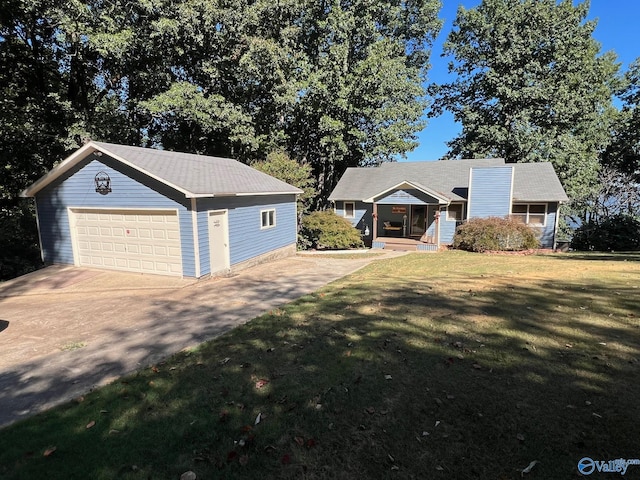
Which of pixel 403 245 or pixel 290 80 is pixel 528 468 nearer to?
pixel 403 245

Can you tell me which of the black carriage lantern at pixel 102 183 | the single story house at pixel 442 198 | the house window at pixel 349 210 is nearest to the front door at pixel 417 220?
the single story house at pixel 442 198

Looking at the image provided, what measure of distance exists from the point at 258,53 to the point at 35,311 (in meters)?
17.2

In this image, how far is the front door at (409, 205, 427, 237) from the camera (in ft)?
76.0

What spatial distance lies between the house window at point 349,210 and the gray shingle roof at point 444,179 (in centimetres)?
65

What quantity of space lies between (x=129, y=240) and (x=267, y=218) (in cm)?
546

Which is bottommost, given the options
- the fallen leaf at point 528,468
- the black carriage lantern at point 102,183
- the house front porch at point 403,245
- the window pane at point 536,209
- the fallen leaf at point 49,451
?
the house front porch at point 403,245

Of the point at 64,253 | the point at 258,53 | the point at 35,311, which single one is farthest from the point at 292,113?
the point at 35,311

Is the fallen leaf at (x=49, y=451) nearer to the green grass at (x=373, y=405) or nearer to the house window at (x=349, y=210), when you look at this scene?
the green grass at (x=373, y=405)

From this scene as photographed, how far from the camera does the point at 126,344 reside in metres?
6.84

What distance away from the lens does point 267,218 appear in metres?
16.1

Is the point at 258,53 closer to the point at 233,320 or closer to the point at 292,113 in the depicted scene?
the point at 292,113

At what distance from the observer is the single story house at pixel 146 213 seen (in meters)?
11.9

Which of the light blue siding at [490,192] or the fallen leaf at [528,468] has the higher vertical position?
the light blue siding at [490,192]

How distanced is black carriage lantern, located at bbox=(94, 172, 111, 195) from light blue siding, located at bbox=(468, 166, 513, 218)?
17.9m
